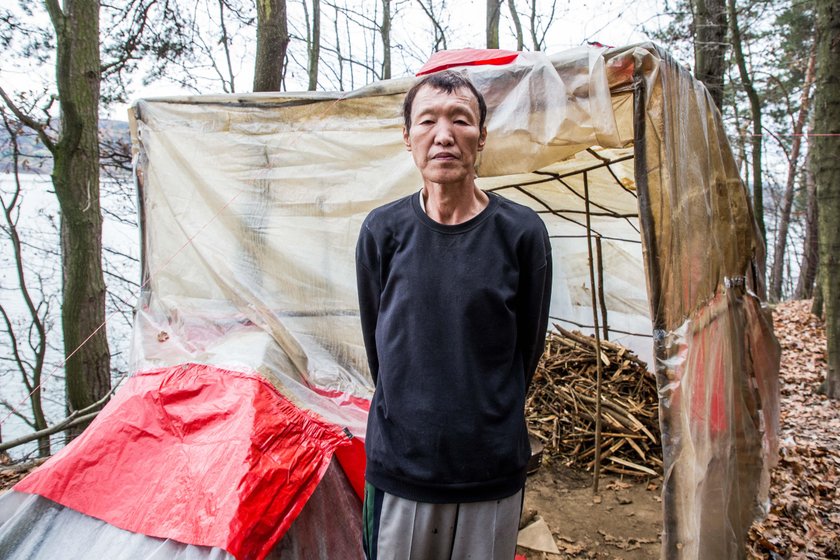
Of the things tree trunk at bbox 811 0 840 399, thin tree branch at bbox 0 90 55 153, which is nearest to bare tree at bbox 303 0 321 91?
thin tree branch at bbox 0 90 55 153

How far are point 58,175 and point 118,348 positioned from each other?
678 cm

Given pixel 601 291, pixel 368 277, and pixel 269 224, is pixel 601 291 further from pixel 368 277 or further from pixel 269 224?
pixel 368 277

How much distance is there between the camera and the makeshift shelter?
2.16 m

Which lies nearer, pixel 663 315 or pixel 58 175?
pixel 663 315

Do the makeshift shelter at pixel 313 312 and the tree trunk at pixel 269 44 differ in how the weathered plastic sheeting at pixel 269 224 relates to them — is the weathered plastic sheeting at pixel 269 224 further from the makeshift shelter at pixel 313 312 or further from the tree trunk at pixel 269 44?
the tree trunk at pixel 269 44

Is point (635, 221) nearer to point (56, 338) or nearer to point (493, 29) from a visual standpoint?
point (493, 29)

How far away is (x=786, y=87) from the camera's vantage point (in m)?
14.0

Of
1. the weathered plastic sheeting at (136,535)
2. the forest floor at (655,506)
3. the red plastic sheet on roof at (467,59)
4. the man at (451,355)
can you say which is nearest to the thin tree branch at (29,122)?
the forest floor at (655,506)

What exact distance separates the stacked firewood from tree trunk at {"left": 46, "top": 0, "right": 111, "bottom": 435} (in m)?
4.38

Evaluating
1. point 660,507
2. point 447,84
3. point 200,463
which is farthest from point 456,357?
point 660,507

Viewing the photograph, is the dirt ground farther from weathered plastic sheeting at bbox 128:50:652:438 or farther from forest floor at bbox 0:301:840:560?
weathered plastic sheeting at bbox 128:50:652:438

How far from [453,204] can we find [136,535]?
181 cm

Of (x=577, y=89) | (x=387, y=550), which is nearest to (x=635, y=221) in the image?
(x=577, y=89)

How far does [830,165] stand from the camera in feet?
18.9
